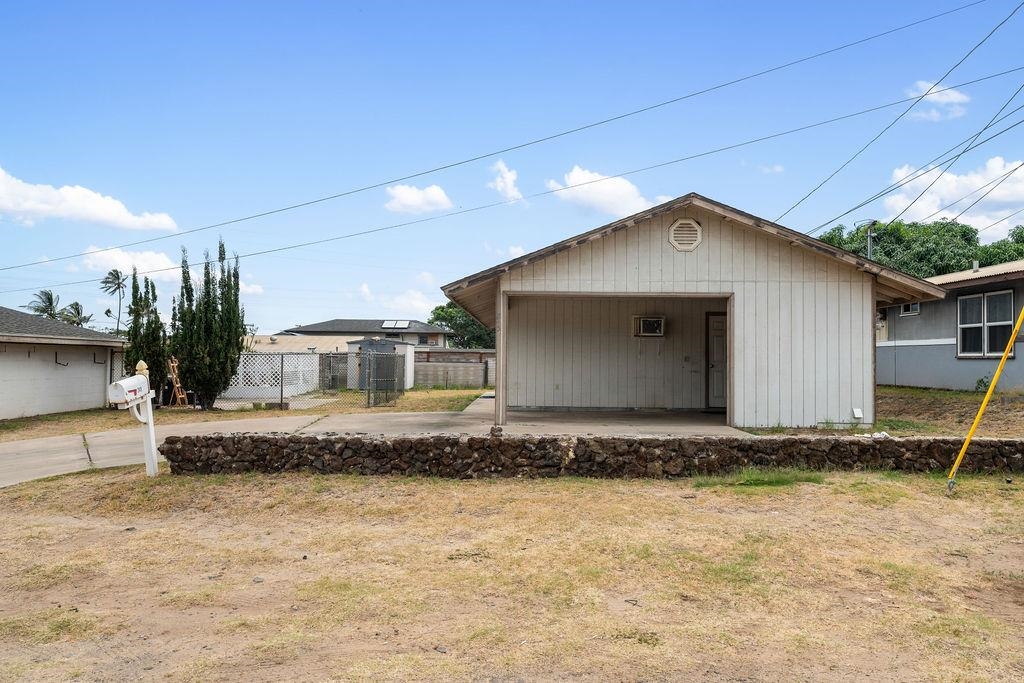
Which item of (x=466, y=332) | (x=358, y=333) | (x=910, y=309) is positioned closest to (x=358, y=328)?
(x=358, y=333)

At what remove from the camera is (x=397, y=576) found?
4949 mm

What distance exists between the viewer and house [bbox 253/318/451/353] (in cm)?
4909

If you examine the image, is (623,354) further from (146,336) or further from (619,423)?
(146,336)

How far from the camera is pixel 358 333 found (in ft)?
173

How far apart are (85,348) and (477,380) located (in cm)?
1378

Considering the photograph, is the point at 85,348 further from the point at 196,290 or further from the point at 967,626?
the point at 967,626

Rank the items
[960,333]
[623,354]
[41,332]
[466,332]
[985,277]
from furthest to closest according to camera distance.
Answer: [466,332] → [41,332] → [960,333] → [985,277] → [623,354]

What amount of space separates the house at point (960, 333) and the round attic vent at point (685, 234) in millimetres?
7015

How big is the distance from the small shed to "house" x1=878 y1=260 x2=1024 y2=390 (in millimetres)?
13112

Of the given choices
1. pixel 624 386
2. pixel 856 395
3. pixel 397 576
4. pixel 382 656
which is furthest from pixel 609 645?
pixel 624 386

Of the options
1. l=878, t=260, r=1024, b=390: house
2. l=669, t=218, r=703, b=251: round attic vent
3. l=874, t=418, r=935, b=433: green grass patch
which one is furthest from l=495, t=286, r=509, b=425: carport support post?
l=878, t=260, r=1024, b=390: house

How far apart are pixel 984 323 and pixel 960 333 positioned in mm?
1027

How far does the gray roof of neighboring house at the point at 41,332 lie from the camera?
16.8 m

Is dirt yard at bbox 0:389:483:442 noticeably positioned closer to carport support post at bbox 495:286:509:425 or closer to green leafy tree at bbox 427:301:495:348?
carport support post at bbox 495:286:509:425
